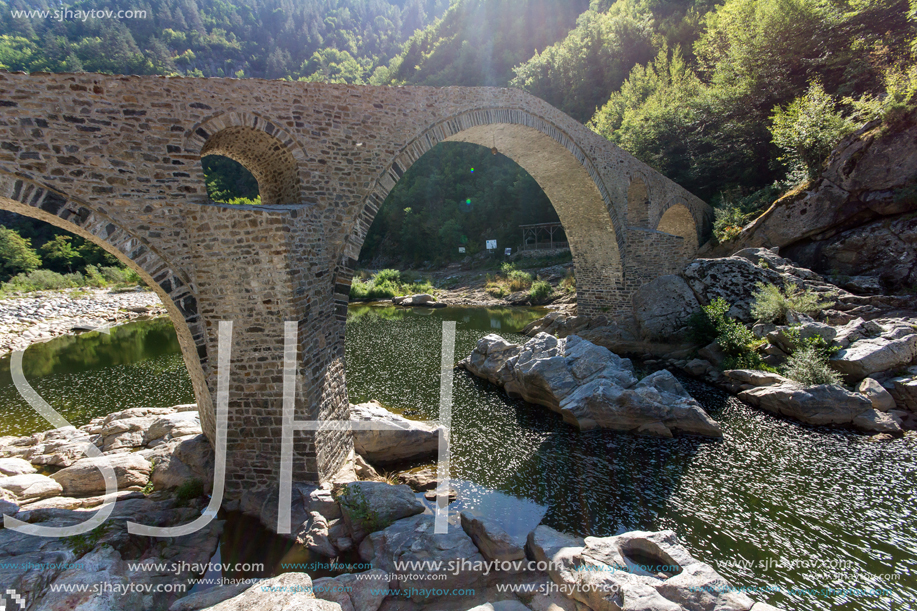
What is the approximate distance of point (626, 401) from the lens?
7.12 m

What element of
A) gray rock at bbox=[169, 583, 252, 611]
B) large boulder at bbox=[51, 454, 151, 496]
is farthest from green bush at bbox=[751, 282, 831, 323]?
large boulder at bbox=[51, 454, 151, 496]

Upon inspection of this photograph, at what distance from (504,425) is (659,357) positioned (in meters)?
5.09

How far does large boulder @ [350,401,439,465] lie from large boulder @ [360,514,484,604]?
173 cm

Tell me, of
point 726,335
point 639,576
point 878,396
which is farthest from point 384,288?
point 639,576

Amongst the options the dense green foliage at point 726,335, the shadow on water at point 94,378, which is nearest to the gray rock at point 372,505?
the shadow on water at point 94,378

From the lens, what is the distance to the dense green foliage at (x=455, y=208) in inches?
1242

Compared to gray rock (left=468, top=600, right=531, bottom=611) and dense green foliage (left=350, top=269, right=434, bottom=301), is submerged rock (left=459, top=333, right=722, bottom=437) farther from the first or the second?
dense green foliage (left=350, top=269, right=434, bottom=301)

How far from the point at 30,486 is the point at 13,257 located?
28610mm

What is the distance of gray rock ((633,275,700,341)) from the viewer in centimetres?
1055

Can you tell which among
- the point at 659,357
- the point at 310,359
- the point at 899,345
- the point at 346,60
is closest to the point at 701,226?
the point at 659,357

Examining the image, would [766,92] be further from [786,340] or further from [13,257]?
[13,257]

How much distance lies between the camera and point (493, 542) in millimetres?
4172

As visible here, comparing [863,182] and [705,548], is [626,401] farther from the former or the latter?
[863,182]

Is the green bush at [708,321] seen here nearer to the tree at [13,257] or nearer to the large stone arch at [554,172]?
the large stone arch at [554,172]
